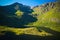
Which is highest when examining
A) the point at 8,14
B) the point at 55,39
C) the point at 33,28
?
the point at 8,14

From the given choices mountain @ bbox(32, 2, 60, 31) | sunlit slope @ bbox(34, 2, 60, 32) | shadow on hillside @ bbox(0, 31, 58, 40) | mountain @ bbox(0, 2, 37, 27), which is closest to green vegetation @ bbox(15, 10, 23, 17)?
mountain @ bbox(0, 2, 37, 27)

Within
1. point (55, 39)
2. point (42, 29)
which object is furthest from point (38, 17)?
point (55, 39)

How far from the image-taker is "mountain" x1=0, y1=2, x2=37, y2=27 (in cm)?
839

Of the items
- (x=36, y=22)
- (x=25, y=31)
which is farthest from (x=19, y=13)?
(x=25, y=31)

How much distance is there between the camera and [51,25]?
29.3 feet

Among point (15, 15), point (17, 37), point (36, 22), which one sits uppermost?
point (15, 15)

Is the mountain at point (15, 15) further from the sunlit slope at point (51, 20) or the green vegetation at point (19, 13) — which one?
the sunlit slope at point (51, 20)

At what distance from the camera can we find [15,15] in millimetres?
9039

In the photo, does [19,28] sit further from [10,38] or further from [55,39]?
[55,39]

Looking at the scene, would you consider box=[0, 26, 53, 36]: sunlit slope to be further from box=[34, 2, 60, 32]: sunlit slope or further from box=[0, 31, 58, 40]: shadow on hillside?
box=[34, 2, 60, 32]: sunlit slope

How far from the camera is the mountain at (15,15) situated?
839cm

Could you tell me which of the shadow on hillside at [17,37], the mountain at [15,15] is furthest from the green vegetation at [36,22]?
the shadow on hillside at [17,37]

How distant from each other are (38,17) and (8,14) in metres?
1.46

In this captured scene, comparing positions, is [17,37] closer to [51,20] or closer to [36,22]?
[36,22]
